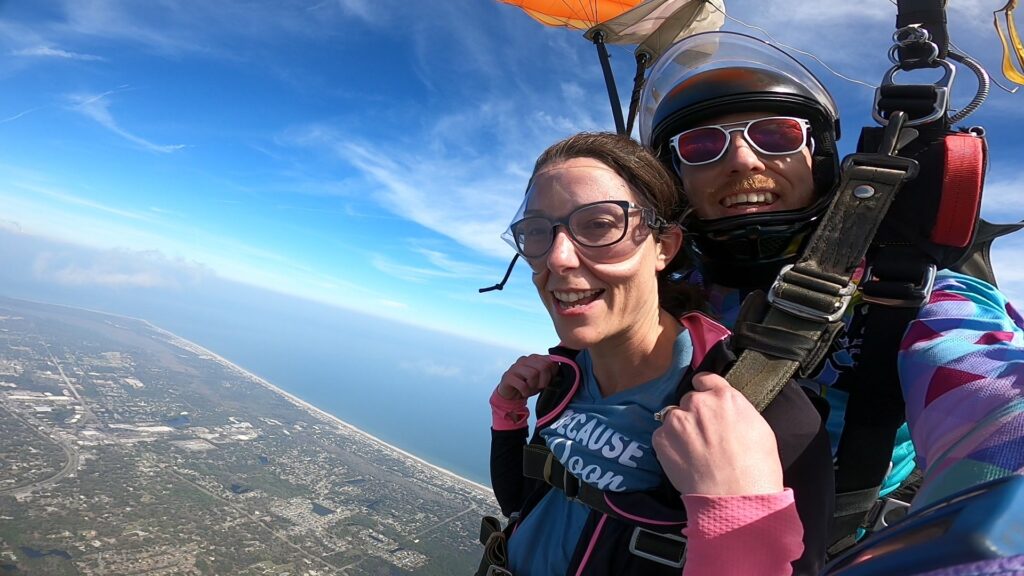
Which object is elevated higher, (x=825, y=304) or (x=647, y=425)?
(x=825, y=304)

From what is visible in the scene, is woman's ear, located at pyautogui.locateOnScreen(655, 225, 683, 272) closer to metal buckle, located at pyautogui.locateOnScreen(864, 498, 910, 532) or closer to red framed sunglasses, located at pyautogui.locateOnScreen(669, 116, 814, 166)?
red framed sunglasses, located at pyautogui.locateOnScreen(669, 116, 814, 166)

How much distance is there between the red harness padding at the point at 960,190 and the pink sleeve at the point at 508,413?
1.38 meters

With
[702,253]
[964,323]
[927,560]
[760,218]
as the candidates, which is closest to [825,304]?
[964,323]

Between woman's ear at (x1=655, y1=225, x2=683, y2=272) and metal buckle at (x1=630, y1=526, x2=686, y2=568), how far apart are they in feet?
2.62

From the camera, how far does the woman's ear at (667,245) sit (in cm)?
150

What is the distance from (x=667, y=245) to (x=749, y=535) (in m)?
0.97

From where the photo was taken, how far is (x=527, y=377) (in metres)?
1.70

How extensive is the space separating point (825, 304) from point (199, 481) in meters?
61.3

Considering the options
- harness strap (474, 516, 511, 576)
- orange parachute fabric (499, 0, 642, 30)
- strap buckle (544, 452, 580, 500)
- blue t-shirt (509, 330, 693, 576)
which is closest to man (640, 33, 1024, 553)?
Result: blue t-shirt (509, 330, 693, 576)

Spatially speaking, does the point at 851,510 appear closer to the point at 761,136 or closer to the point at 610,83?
the point at 761,136

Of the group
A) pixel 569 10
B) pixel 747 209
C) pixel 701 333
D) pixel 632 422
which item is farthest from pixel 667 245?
pixel 569 10

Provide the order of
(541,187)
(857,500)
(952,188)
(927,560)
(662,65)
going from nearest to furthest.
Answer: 1. (927,560)
2. (952,188)
3. (857,500)
4. (541,187)
5. (662,65)

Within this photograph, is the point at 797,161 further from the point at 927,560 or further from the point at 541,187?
the point at 927,560

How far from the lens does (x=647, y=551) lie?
101 cm
